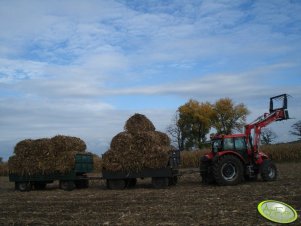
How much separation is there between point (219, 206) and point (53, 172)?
1107cm

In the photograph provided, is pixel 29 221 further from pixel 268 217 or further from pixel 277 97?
pixel 277 97

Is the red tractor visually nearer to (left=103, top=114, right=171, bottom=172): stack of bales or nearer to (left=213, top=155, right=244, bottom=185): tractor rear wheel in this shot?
(left=213, top=155, right=244, bottom=185): tractor rear wheel

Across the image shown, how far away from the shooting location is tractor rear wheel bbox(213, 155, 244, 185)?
60.3 feet

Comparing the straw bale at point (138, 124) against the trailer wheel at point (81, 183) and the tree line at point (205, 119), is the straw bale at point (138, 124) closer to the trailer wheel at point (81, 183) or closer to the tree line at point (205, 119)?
the trailer wheel at point (81, 183)

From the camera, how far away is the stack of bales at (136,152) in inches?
752

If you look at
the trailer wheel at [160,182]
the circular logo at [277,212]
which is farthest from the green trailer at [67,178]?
the circular logo at [277,212]

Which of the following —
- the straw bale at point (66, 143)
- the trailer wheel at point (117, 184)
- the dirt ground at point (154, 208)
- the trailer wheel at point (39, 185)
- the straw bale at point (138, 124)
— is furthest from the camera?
the trailer wheel at point (39, 185)

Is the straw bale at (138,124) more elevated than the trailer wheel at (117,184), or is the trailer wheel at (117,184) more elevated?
the straw bale at (138,124)

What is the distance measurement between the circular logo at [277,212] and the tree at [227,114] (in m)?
68.1

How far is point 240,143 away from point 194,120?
2327 inches

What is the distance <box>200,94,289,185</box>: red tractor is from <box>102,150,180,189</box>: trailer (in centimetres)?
139

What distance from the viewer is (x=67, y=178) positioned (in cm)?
2097

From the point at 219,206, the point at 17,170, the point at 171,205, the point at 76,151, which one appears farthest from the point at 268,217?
the point at 17,170

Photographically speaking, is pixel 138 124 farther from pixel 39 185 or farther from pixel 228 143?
pixel 39 185
